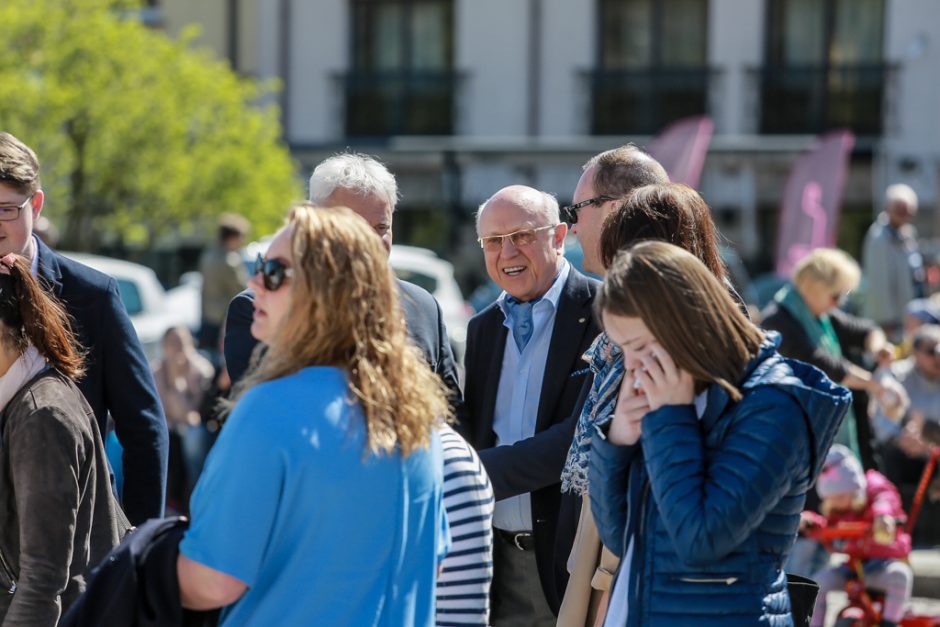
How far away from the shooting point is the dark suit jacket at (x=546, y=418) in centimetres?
426

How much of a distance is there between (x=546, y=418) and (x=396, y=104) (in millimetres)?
23361

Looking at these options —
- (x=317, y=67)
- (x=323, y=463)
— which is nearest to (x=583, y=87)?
(x=317, y=67)

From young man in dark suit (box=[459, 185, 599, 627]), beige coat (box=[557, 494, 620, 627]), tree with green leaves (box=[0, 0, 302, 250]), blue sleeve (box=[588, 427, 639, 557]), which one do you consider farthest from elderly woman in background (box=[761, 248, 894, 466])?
tree with green leaves (box=[0, 0, 302, 250])

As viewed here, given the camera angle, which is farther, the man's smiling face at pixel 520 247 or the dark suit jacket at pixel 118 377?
the man's smiling face at pixel 520 247

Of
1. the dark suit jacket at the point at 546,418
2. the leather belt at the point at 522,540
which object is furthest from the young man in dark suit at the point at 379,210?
the leather belt at the point at 522,540

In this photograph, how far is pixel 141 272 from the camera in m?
14.8

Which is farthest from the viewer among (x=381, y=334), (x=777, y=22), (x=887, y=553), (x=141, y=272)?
(x=777, y=22)

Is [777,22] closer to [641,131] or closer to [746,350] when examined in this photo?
[641,131]

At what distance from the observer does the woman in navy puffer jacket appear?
2.87 metres

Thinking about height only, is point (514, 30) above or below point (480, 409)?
above

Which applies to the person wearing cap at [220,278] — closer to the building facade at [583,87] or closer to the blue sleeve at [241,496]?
the blue sleeve at [241,496]

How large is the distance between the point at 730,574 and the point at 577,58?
2425 cm

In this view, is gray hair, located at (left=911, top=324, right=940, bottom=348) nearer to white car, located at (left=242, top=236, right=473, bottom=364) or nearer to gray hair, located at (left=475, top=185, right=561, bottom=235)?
gray hair, located at (left=475, top=185, right=561, bottom=235)

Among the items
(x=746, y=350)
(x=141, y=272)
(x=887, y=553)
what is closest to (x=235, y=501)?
(x=746, y=350)
